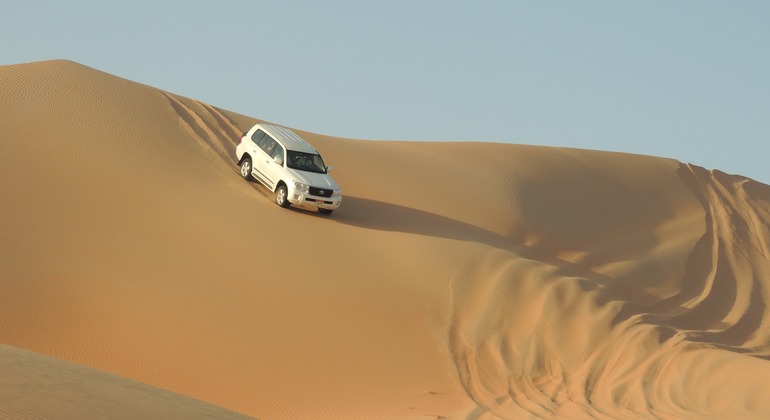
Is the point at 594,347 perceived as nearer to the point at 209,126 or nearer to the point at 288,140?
the point at 288,140

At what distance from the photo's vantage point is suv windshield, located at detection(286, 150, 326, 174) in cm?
2285

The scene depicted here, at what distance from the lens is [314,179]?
2241cm

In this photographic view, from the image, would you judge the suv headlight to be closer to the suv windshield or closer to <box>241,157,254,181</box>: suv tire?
the suv windshield

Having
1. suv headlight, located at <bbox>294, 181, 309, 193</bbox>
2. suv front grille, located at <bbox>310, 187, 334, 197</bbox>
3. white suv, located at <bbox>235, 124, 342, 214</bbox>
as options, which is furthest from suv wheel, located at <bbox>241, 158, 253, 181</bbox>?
suv front grille, located at <bbox>310, 187, 334, 197</bbox>

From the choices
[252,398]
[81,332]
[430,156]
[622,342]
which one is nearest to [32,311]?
[81,332]

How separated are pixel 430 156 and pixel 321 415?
16.6 metres

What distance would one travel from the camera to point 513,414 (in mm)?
15656

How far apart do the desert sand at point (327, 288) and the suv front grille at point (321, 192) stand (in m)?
0.64

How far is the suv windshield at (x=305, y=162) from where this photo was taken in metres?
22.9

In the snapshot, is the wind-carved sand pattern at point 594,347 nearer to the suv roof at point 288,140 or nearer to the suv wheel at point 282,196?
the suv wheel at point 282,196

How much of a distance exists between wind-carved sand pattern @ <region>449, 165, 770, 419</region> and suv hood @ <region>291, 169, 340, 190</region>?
12.9 feet

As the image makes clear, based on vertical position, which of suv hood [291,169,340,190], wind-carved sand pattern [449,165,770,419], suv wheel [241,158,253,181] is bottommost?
wind-carved sand pattern [449,165,770,419]

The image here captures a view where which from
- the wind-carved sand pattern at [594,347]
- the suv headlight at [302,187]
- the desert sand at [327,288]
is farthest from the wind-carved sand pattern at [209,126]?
the wind-carved sand pattern at [594,347]

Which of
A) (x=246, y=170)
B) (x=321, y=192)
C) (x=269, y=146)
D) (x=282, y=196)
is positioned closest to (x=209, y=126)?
(x=246, y=170)
